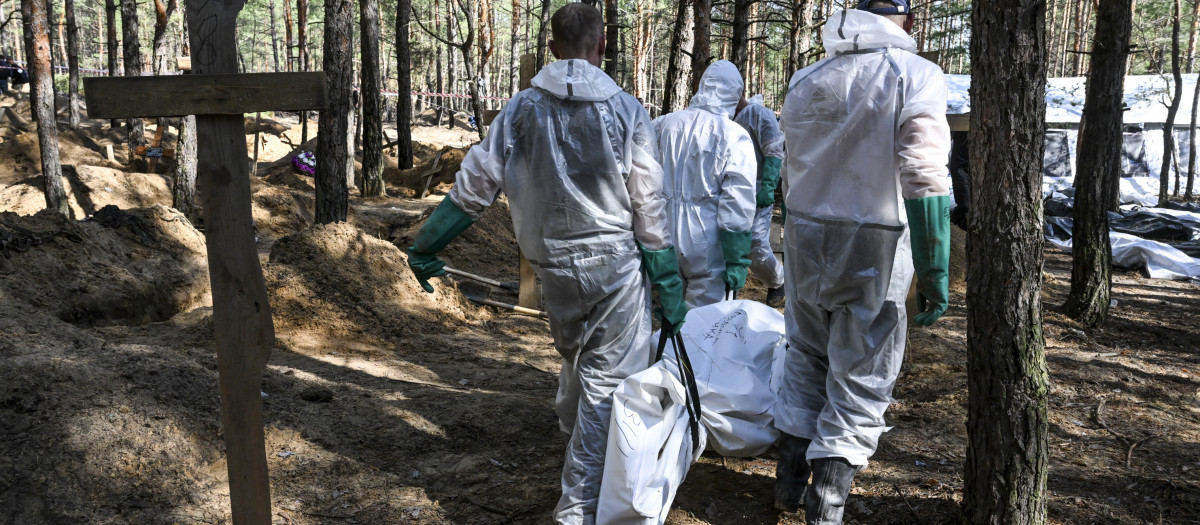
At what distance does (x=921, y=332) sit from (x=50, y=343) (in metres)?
4.93

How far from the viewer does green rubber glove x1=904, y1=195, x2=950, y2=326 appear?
2512 mm

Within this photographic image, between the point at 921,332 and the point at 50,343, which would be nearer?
the point at 50,343

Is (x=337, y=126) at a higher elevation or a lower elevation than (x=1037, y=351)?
higher

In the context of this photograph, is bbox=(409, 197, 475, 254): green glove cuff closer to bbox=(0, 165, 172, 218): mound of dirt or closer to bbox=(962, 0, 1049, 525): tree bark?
bbox=(962, 0, 1049, 525): tree bark

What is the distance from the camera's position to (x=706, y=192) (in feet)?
14.6

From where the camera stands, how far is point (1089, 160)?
576 cm

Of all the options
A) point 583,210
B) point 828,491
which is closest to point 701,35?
point 583,210

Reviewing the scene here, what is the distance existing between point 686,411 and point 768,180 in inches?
128

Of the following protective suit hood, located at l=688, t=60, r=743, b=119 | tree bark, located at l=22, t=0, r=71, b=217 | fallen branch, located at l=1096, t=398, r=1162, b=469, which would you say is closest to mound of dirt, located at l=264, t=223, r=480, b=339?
protective suit hood, located at l=688, t=60, r=743, b=119

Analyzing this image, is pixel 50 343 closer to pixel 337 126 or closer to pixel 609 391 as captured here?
pixel 609 391

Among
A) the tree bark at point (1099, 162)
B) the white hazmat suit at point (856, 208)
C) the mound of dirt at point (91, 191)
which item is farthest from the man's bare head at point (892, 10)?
the mound of dirt at point (91, 191)

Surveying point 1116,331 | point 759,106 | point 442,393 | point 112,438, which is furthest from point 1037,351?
point 1116,331

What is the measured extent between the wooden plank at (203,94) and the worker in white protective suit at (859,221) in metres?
1.65

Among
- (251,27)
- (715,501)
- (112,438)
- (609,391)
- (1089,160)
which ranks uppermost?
(251,27)
